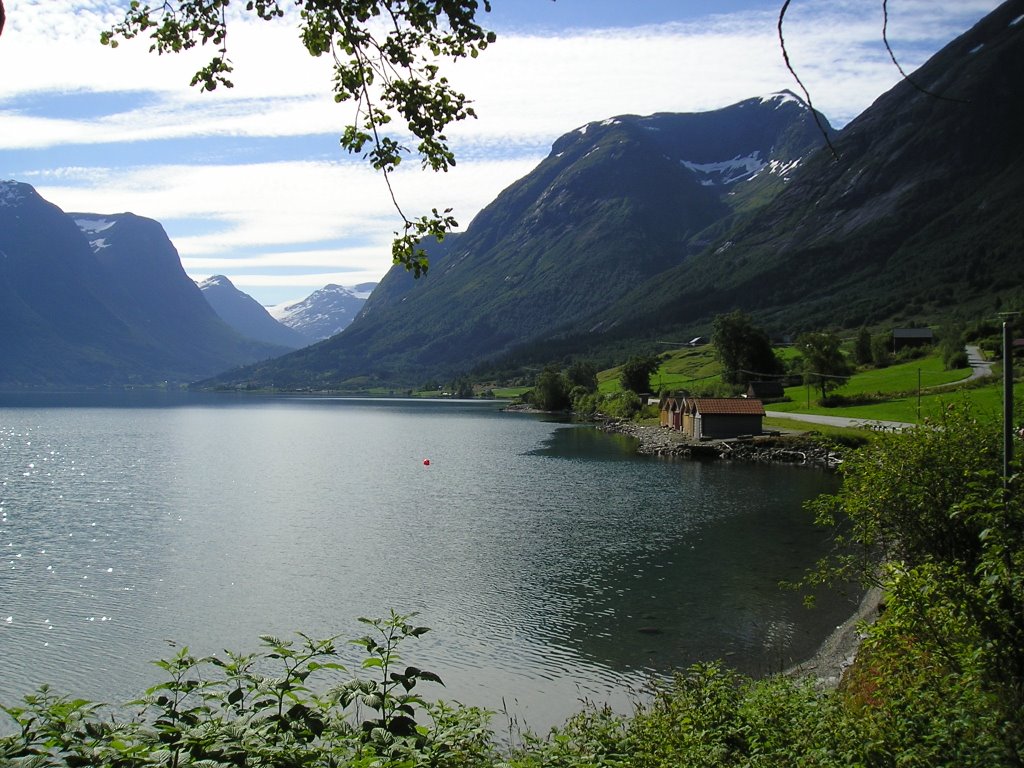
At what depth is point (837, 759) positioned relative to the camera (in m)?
9.09

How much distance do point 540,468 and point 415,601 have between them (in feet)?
149

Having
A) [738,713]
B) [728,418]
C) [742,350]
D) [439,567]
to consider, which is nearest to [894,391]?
[728,418]

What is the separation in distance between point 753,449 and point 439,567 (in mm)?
52985

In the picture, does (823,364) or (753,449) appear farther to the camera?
(823,364)

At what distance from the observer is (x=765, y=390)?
122938mm

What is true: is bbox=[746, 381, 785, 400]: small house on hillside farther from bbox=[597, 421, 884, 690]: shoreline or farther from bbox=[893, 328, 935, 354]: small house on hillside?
bbox=[893, 328, 935, 354]: small house on hillside

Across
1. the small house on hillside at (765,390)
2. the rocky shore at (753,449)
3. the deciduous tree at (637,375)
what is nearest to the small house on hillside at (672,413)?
the rocky shore at (753,449)

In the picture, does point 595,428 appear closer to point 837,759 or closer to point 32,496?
point 32,496

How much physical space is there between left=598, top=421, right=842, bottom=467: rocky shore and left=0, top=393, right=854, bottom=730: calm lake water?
4.43m

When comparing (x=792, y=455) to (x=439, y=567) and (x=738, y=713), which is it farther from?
(x=738, y=713)

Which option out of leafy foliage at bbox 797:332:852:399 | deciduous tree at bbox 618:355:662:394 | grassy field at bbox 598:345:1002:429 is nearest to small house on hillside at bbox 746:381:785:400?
grassy field at bbox 598:345:1002:429

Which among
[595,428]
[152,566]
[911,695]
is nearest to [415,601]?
[152,566]

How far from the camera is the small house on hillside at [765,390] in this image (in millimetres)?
121125

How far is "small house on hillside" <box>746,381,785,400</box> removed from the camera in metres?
121
